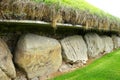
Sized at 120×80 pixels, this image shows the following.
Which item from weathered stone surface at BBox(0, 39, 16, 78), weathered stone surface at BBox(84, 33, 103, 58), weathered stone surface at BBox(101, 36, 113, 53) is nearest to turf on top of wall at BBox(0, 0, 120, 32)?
weathered stone surface at BBox(84, 33, 103, 58)

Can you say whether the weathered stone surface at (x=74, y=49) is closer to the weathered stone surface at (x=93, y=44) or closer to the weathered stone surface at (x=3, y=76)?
the weathered stone surface at (x=93, y=44)

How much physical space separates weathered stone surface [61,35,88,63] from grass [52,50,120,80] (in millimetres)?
396

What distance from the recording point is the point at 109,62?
10023mm

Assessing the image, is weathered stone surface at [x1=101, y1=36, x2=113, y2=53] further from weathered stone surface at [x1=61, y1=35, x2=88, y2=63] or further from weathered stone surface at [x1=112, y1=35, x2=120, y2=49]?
weathered stone surface at [x1=61, y1=35, x2=88, y2=63]

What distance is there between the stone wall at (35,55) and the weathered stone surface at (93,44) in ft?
3.19

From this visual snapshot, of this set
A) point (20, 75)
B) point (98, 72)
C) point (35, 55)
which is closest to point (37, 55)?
point (35, 55)

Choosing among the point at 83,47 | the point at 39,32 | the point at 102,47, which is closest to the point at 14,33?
the point at 39,32

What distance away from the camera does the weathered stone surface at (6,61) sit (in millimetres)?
6815

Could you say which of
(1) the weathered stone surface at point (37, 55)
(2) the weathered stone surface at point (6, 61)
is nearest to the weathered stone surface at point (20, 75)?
(1) the weathered stone surface at point (37, 55)

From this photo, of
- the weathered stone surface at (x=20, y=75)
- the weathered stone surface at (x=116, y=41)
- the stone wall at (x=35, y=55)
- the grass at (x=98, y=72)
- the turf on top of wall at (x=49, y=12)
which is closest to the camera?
the turf on top of wall at (x=49, y=12)

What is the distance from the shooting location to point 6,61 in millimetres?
6930

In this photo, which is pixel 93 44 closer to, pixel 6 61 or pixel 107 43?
pixel 107 43

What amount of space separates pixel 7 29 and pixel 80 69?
2786 millimetres

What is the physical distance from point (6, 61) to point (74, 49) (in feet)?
Result: 10.1
